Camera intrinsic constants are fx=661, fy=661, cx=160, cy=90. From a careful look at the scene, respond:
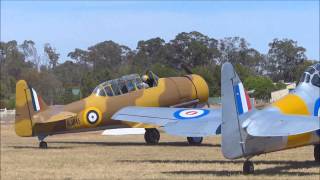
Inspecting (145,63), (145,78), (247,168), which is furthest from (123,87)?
(145,63)

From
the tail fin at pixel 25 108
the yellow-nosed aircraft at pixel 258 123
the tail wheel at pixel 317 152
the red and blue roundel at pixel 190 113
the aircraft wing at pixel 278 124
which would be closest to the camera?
the aircraft wing at pixel 278 124

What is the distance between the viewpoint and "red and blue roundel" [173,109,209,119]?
45.6 feet

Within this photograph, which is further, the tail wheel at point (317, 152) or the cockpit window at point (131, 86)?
the cockpit window at point (131, 86)

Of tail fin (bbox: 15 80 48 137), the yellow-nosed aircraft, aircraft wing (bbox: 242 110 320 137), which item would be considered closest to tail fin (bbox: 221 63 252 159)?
the yellow-nosed aircraft

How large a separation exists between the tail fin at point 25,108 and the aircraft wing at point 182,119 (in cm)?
346

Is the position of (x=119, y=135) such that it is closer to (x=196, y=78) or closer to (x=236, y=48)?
(x=196, y=78)

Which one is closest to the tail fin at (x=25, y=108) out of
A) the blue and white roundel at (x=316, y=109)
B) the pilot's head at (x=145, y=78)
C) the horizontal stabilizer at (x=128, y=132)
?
the pilot's head at (x=145, y=78)

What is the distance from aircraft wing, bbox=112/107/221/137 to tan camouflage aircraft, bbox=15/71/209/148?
3.08m

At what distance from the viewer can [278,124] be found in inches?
396

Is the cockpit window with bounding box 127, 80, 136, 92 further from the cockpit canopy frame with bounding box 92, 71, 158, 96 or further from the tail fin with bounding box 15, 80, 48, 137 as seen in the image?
the tail fin with bounding box 15, 80, 48, 137

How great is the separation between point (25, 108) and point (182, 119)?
6364 millimetres

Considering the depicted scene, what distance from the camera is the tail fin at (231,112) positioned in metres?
10.2

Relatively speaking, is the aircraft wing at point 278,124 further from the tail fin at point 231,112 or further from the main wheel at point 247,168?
the main wheel at point 247,168

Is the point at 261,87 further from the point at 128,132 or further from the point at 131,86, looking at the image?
the point at 131,86
